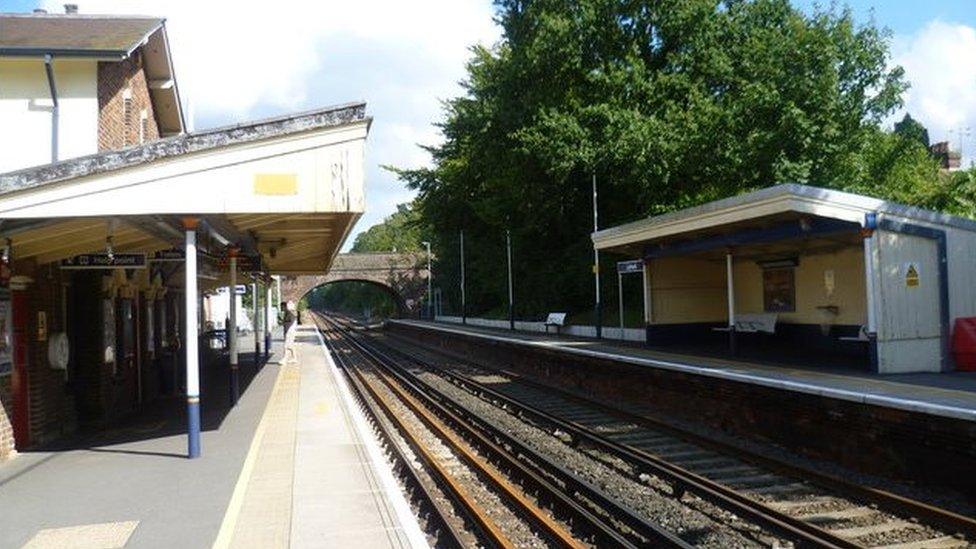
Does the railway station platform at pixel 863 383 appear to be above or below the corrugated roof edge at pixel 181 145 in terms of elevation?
below

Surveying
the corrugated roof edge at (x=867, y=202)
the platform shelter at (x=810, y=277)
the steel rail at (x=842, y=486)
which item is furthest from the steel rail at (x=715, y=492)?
the corrugated roof edge at (x=867, y=202)

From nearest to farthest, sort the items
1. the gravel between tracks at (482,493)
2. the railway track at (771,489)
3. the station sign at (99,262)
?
the railway track at (771,489)
the gravel between tracks at (482,493)
the station sign at (99,262)

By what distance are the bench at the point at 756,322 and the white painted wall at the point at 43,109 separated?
1398 cm

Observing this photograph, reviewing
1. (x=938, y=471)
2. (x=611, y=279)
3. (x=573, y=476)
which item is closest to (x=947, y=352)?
(x=938, y=471)

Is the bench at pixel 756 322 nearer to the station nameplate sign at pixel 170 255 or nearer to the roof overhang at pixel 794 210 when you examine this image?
the roof overhang at pixel 794 210

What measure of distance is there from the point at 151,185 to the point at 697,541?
656 centimetres

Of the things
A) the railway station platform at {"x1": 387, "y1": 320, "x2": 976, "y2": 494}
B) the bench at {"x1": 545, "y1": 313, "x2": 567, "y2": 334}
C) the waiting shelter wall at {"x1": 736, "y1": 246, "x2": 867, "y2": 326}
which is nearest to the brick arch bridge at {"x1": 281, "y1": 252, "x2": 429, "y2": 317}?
the bench at {"x1": 545, "y1": 313, "x2": 567, "y2": 334}

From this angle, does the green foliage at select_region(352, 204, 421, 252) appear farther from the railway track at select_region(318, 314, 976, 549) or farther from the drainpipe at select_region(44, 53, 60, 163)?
the railway track at select_region(318, 314, 976, 549)

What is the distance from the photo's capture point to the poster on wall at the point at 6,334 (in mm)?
9156

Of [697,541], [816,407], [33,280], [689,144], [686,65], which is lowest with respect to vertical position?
[697,541]

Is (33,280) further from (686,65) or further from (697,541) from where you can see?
(686,65)

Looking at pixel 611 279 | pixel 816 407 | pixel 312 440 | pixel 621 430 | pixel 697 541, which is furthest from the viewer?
pixel 611 279

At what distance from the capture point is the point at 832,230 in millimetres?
13344

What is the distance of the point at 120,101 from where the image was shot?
51.3ft
